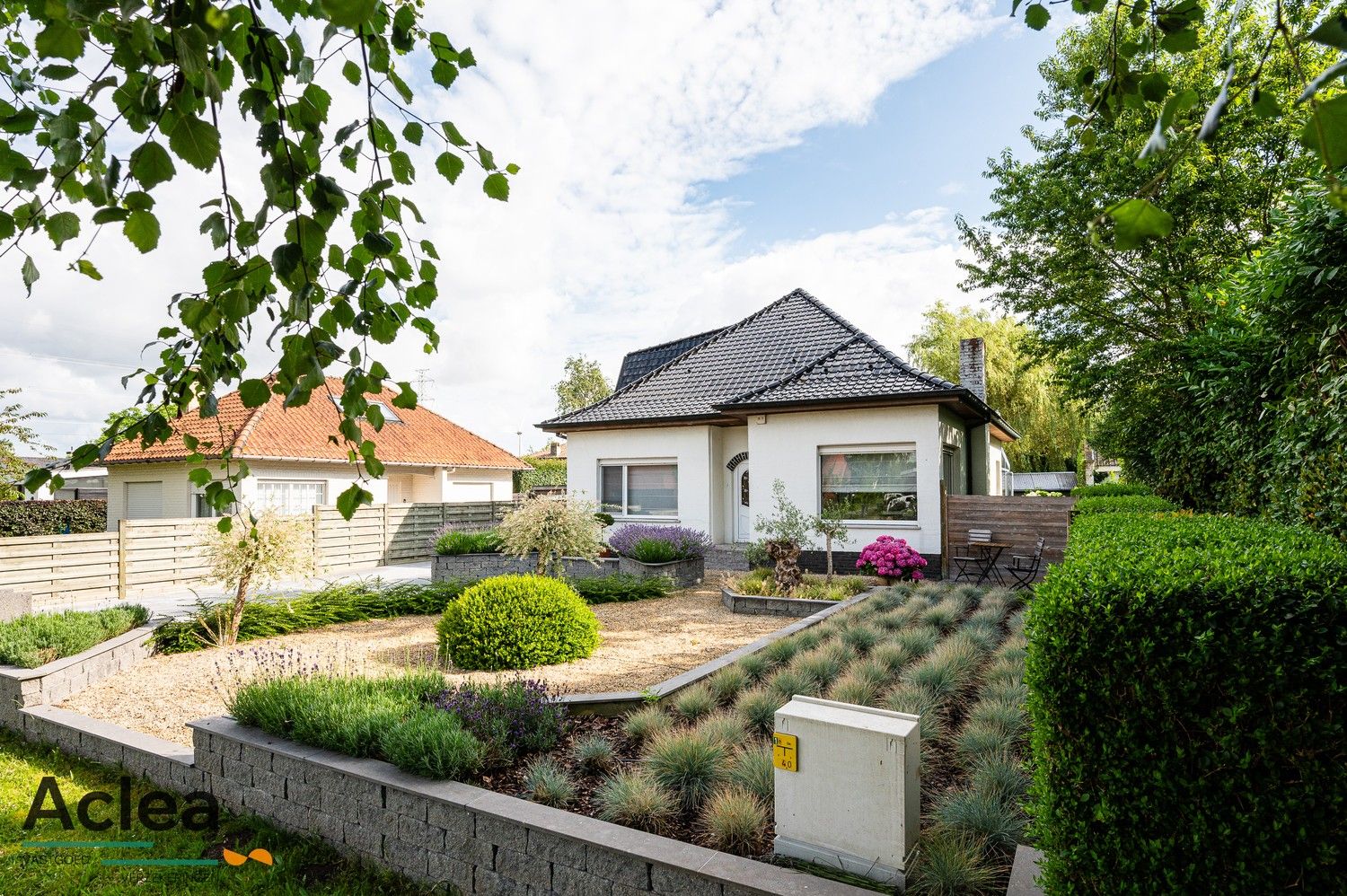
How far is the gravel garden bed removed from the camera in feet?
19.5

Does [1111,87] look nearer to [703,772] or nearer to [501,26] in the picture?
[501,26]

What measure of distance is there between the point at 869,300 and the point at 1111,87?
25849 millimetres

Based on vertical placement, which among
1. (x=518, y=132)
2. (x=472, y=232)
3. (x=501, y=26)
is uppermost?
(x=501, y=26)

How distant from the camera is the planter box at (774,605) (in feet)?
32.0

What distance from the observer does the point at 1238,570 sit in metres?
2.33

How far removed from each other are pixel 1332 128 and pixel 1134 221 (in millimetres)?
236

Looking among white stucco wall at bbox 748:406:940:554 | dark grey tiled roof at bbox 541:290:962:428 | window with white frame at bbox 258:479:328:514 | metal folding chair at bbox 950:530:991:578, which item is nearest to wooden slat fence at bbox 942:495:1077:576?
metal folding chair at bbox 950:530:991:578

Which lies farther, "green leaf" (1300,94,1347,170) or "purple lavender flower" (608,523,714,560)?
"purple lavender flower" (608,523,714,560)

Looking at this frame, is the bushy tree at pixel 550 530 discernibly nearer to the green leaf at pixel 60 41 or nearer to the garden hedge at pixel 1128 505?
the garden hedge at pixel 1128 505

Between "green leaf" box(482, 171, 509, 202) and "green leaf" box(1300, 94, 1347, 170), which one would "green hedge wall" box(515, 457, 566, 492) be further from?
"green leaf" box(1300, 94, 1347, 170)

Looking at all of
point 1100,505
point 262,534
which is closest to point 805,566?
point 1100,505

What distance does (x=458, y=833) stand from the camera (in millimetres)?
3506

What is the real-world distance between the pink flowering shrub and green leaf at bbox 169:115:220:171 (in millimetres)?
11244

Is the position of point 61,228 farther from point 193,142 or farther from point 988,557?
point 988,557
